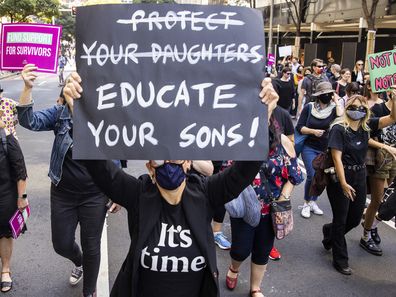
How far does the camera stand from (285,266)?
468cm

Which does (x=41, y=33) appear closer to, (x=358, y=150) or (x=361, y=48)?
(x=358, y=150)

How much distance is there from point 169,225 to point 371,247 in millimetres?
3446

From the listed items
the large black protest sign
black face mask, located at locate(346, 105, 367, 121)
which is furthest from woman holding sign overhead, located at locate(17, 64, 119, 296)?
black face mask, located at locate(346, 105, 367, 121)

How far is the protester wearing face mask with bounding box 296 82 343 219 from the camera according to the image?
576 cm

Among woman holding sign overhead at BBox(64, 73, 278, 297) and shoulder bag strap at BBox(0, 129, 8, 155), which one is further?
shoulder bag strap at BBox(0, 129, 8, 155)

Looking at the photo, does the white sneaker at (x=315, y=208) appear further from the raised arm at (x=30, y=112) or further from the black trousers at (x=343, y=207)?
the raised arm at (x=30, y=112)

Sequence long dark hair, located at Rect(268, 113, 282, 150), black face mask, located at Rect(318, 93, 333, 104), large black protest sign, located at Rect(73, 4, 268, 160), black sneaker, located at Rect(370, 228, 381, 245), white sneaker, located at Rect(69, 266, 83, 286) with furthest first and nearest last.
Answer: black face mask, located at Rect(318, 93, 333, 104)
black sneaker, located at Rect(370, 228, 381, 245)
white sneaker, located at Rect(69, 266, 83, 286)
long dark hair, located at Rect(268, 113, 282, 150)
large black protest sign, located at Rect(73, 4, 268, 160)

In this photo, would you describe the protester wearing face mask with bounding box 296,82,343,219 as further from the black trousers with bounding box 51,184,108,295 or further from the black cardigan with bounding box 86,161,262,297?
the black cardigan with bounding box 86,161,262,297

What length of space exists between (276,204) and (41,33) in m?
2.30

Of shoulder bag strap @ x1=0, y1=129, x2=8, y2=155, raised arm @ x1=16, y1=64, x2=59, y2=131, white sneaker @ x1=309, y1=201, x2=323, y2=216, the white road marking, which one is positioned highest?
raised arm @ x1=16, y1=64, x2=59, y2=131

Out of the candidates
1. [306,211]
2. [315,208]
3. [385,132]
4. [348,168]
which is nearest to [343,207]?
[348,168]

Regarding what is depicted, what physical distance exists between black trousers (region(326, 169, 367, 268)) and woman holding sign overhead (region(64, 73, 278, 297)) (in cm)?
236

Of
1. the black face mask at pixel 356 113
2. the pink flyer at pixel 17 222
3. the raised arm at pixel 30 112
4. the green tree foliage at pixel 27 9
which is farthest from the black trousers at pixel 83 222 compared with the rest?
the green tree foliage at pixel 27 9

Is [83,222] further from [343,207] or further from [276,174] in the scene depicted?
[343,207]
